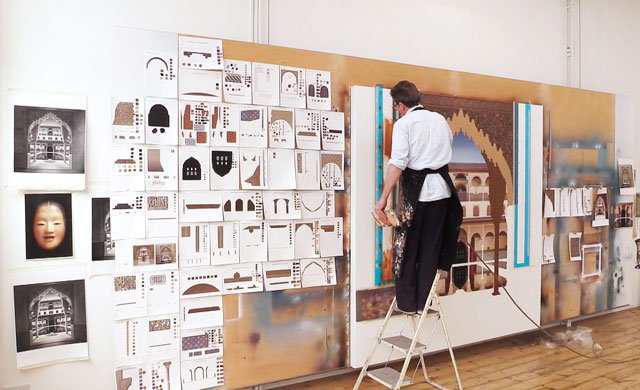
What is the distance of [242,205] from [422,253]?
1084 mm

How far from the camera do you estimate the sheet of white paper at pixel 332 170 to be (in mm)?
2965

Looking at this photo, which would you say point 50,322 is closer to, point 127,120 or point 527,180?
point 127,120

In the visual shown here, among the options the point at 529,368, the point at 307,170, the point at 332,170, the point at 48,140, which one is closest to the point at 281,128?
the point at 307,170

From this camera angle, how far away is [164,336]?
2.58 m

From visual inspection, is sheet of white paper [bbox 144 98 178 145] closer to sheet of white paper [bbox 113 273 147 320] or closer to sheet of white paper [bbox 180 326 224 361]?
sheet of white paper [bbox 113 273 147 320]

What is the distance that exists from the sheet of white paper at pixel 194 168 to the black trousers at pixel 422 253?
4.02ft

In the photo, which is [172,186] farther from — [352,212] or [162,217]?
[352,212]

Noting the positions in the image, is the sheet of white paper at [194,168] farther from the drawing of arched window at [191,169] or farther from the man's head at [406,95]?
the man's head at [406,95]

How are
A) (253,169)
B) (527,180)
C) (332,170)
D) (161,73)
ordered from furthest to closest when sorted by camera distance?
(527,180) < (332,170) < (253,169) < (161,73)

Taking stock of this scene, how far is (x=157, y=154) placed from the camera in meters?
2.55

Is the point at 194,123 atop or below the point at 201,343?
atop

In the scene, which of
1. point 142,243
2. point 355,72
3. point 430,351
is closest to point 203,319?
point 142,243

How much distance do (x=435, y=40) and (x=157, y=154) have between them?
2.28m

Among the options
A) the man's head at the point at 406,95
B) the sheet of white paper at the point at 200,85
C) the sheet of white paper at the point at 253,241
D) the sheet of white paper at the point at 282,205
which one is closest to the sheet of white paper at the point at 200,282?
the sheet of white paper at the point at 253,241
